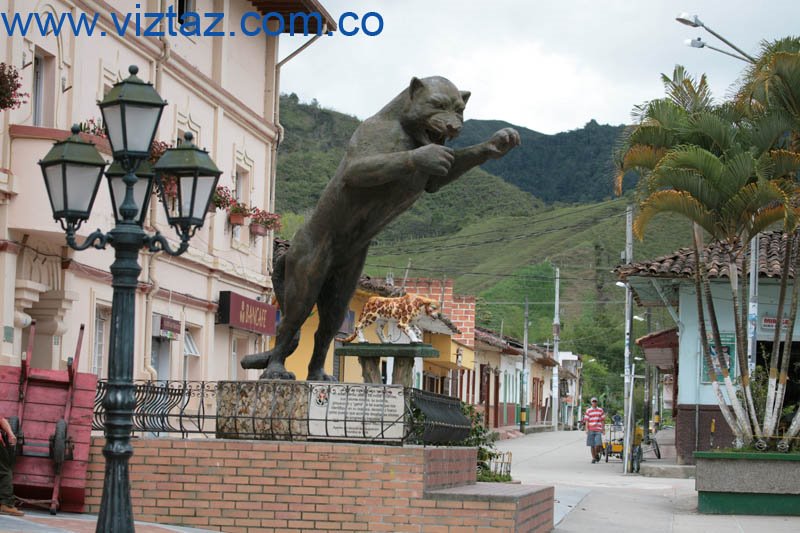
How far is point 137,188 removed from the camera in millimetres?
7527

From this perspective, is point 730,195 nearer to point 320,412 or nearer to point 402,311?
point 402,311

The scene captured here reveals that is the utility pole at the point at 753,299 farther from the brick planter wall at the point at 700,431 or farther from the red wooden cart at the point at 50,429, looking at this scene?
the red wooden cart at the point at 50,429

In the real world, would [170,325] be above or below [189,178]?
below

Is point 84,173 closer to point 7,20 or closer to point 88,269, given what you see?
point 7,20

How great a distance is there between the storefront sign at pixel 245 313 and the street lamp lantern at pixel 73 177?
640 inches

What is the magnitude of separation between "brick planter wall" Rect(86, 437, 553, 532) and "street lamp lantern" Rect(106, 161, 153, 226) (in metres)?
2.67

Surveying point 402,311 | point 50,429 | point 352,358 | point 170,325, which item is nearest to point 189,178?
point 50,429

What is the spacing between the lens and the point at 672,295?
28406mm

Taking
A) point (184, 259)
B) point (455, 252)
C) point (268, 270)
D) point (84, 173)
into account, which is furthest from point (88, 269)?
point (455, 252)

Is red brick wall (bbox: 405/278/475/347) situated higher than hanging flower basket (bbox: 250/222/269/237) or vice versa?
hanging flower basket (bbox: 250/222/269/237)

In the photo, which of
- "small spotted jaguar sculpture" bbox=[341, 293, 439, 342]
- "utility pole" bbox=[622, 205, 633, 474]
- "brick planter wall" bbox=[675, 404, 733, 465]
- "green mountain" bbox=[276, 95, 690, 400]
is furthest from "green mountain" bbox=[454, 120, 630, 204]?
"small spotted jaguar sculpture" bbox=[341, 293, 439, 342]

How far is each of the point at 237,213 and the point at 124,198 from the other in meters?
16.3

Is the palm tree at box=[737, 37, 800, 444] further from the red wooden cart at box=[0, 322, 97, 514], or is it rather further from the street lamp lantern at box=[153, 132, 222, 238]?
the street lamp lantern at box=[153, 132, 222, 238]

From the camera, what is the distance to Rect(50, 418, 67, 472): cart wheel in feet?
31.9
